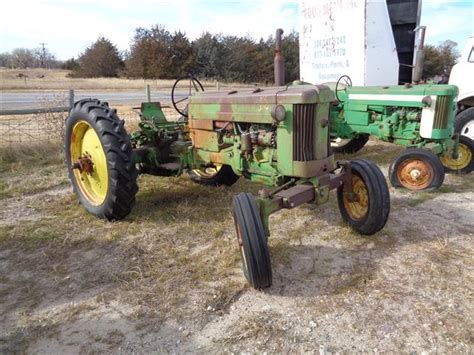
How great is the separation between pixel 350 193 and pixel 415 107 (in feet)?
8.29

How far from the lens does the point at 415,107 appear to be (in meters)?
5.25

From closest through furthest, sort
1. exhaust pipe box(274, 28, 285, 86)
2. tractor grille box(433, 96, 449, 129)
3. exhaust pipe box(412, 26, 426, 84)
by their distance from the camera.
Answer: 1. exhaust pipe box(274, 28, 285, 86)
2. tractor grille box(433, 96, 449, 129)
3. exhaust pipe box(412, 26, 426, 84)

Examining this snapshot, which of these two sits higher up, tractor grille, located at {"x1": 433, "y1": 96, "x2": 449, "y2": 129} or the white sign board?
the white sign board

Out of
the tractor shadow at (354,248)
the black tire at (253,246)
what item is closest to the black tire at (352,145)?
the tractor shadow at (354,248)

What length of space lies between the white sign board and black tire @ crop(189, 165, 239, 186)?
3709 millimetres

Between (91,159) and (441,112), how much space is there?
13.9 feet

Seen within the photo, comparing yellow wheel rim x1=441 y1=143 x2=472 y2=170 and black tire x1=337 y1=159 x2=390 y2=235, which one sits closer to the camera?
black tire x1=337 y1=159 x2=390 y2=235

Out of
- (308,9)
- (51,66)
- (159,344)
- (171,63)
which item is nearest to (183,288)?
(159,344)

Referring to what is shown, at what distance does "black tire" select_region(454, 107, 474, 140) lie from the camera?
6215mm

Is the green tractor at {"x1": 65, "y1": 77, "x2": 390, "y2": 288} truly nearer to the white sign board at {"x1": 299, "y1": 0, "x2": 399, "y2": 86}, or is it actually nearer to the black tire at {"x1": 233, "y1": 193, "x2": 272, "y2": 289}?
the black tire at {"x1": 233, "y1": 193, "x2": 272, "y2": 289}

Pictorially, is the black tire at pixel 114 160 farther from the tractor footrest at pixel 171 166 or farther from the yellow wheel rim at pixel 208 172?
the yellow wheel rim at pixel 208 172

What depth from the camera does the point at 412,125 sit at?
5328 millimetres

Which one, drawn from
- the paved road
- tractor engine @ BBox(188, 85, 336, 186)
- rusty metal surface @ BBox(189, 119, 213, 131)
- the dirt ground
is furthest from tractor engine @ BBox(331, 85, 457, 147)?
the paved road

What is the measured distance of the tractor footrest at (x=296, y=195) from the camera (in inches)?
110
